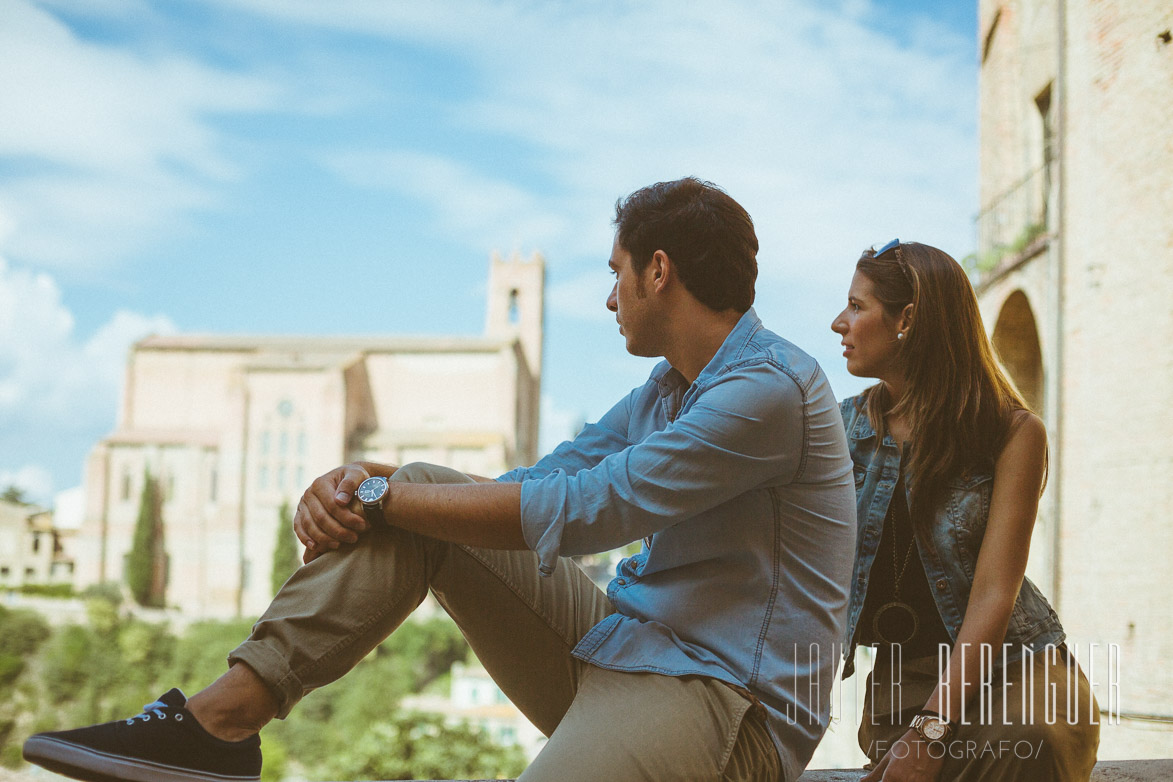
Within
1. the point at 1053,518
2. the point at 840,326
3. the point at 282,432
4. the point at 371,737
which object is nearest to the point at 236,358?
the point at 282,432

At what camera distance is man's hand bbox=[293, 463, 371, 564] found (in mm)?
1593

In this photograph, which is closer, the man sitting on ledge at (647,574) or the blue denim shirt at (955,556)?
the man sitting on ledge at (647,574)

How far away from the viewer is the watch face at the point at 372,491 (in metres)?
1.58

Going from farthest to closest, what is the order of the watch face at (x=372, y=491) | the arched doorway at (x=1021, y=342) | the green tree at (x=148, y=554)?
the green tree at (x=148, y=554)
the arched doorway at (x=1021, y=342)
the watch face at (x=372, y=491)

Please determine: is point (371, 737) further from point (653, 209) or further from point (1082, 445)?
point (653, 209)

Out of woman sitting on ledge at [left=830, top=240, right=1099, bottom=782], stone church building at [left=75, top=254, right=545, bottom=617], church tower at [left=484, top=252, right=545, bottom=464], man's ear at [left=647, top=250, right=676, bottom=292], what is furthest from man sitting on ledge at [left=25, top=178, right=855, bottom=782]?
church tower at [left=484, top=252, right=545, bottom=464]

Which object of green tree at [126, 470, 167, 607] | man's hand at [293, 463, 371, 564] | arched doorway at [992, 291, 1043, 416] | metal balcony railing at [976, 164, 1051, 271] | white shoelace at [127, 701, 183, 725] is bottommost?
green tree at [126, 470, 167, 607]

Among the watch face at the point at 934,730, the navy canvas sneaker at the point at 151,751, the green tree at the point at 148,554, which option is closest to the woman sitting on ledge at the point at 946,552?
the watch face at the point at 934,730

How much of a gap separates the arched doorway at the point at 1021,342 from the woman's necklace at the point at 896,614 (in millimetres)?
8061

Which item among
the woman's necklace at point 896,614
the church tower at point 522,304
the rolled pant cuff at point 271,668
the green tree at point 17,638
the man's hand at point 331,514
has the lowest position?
the green tree at point 17,638

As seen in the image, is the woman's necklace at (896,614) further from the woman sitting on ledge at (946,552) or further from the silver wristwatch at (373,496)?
the silver wristwatch at (373,496)

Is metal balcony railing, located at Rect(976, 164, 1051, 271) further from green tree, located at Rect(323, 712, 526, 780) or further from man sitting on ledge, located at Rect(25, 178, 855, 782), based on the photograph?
green tree, located at Rect(323, 712, 526, 780)

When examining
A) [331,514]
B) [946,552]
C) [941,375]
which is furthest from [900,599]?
[331,514]

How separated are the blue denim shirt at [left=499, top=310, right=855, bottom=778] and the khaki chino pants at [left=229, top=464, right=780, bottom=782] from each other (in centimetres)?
5
